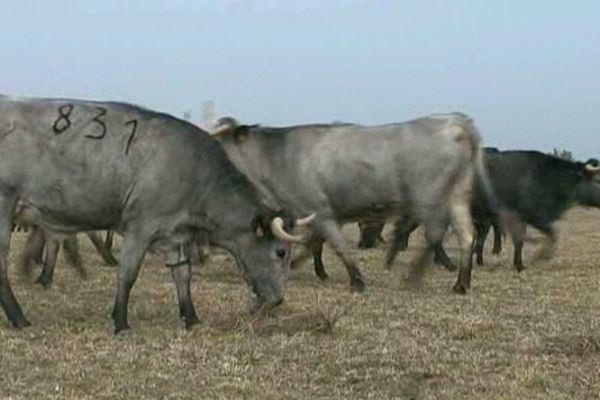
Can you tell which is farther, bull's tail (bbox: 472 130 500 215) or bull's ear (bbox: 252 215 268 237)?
bull's tail (bbox: 472 130 500 215)

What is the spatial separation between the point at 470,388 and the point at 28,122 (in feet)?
16.2

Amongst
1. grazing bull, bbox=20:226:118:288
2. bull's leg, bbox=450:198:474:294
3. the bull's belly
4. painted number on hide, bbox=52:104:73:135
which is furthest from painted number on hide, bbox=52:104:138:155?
bull's leg, bbox=450:198:474:294

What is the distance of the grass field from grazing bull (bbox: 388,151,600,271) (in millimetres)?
4603

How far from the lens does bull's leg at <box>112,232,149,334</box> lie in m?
10.9

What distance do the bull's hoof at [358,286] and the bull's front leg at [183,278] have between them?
3.56 metres


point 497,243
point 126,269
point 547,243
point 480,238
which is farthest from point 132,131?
point 497,243

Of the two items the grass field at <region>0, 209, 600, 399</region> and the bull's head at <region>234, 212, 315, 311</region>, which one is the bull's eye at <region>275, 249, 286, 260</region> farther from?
the grass field at <region>0, 209, 600, 399</region>

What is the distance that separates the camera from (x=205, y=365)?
925 centimetres

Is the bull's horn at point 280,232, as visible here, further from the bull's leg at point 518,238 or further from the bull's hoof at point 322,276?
the bull's leg at point 518,238

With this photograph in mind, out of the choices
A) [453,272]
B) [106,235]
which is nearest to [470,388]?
[453,272]

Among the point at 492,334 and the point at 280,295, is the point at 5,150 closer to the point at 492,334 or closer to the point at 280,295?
Result: the point at 280,295

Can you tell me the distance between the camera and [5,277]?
438 inches

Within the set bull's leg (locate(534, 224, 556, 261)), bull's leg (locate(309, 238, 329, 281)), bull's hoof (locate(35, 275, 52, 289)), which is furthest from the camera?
bull's leg (locate(534, 224, 556, 261))

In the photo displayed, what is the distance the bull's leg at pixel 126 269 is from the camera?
428 inches
